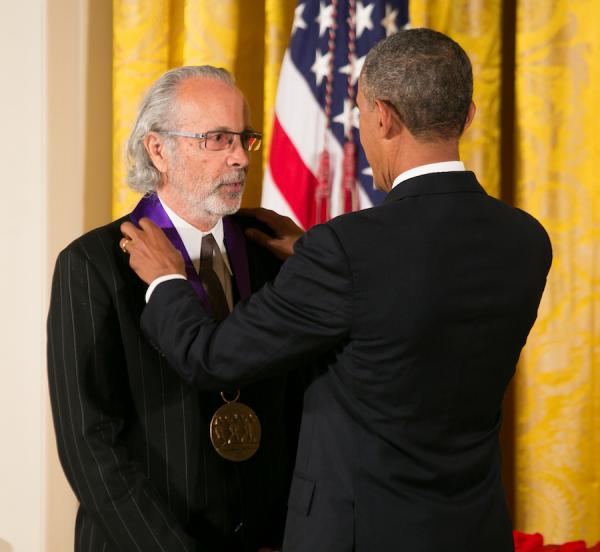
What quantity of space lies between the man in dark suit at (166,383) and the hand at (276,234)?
2.3 inches

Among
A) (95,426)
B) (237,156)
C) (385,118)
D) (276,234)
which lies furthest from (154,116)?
(95,426)

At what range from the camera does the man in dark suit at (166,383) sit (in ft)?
5.61

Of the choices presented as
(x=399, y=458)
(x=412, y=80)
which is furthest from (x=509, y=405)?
(x=412, y=80)

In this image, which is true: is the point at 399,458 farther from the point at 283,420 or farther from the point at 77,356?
the point at 77,356

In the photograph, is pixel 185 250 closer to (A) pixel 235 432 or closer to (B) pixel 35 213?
(A) pixel 235 432

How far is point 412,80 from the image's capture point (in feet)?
5.15

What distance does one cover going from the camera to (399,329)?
1512 millimetres

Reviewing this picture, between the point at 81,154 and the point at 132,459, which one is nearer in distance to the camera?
the point at 132,459

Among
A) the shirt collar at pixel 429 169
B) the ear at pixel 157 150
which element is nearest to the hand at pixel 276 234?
the ear at pixel 157 150

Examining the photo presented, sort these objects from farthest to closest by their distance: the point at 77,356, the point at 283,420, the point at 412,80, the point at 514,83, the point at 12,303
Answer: the point at 514,83
the point at 12,303
the point at 283,420
the point at 77,356
the point at 412,80

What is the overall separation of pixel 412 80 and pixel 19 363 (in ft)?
5.79

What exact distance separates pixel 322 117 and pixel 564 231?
2.81 feet

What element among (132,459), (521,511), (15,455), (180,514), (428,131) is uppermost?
(428,131)

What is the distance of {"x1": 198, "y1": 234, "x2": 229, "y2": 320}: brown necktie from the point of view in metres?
1.88
